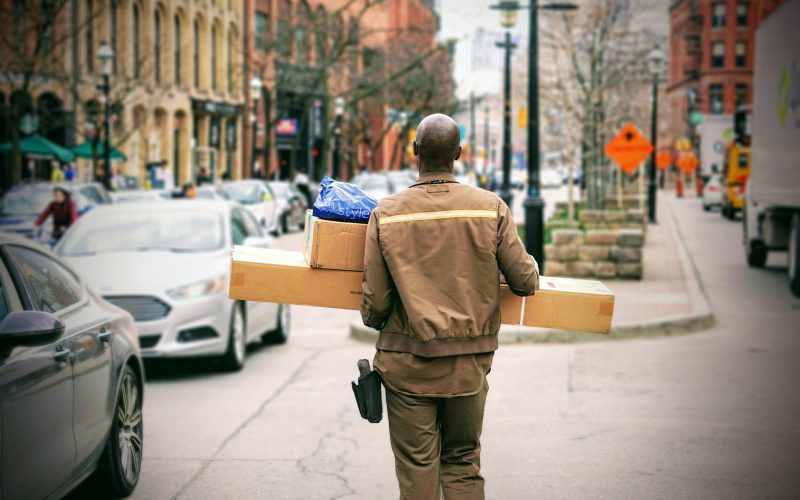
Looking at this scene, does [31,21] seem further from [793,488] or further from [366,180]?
[793,488]

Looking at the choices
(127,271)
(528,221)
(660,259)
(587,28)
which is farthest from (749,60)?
(127,271)

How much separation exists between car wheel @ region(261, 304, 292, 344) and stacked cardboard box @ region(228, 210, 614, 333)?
7.88 metres

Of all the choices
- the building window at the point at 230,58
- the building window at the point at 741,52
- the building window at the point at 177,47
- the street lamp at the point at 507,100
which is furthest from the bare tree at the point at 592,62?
the building window at the point at 741,52

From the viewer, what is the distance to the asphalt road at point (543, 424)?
656cm

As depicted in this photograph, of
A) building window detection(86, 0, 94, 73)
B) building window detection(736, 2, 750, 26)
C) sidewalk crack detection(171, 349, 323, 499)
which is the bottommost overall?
sidewalk crack detection(171, 349, 323, 499)

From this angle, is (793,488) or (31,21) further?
(31,21)

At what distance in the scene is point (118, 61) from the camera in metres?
46.7

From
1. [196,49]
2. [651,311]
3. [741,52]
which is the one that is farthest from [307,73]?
[741,52]

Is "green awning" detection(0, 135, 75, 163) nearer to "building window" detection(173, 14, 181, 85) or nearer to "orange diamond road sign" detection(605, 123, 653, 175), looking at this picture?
"building window" detection(173, 14, 181, 85)

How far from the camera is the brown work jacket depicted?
4348 millimetres

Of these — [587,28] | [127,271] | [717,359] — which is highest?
[587,28]

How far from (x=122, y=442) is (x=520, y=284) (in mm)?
2792

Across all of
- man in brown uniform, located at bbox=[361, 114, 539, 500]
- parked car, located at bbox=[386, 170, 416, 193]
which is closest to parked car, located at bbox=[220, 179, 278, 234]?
parked car, located at bbox=[386, 170, 416, 193]

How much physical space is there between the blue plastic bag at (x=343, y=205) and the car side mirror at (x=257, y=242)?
735 cm
